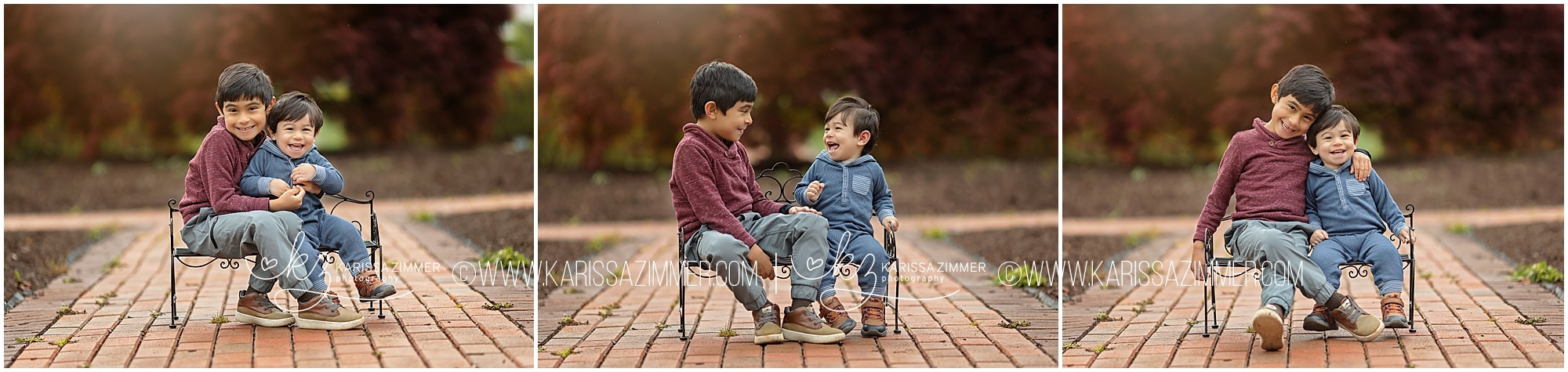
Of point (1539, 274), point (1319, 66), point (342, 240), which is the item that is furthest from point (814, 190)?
point (1319, 66)

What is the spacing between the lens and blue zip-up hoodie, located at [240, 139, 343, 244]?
10.9ft

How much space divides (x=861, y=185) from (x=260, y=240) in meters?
1.68

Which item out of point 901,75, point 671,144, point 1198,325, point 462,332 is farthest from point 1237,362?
point 671,144

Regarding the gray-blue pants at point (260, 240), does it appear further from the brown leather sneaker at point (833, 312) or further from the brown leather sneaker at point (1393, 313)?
the brown leather sneaker at point (1393, 313)

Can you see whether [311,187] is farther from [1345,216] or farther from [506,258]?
[1345,216]

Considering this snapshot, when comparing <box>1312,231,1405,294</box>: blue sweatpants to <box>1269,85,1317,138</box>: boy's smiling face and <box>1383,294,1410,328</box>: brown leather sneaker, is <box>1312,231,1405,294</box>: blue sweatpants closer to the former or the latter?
<box>1383,294,1410,328</box>: brown leather sneaker

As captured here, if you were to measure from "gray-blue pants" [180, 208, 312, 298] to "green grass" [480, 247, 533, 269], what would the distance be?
1.46m

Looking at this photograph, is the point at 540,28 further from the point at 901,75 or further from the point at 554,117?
the point at 901,75

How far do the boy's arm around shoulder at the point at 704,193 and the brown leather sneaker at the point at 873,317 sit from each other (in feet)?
1.32

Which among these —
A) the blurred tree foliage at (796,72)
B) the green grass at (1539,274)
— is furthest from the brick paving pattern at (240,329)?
the green grass at (1539,274)

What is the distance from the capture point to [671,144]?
289 inches

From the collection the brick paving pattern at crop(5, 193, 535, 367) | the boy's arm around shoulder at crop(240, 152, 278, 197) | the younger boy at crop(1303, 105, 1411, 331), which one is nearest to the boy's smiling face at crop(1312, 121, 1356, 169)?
the younger boy at crop(1303, 105, 1411, 331)

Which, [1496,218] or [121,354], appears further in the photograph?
[1496,218]

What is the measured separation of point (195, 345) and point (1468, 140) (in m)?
8.24
